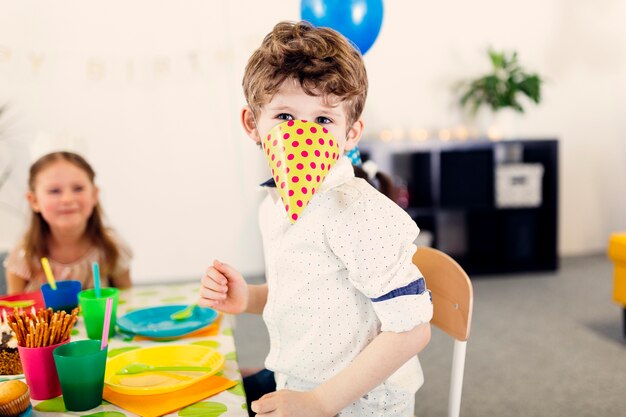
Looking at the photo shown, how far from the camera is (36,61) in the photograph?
366cm

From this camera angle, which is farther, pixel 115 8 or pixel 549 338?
pixel 115 8

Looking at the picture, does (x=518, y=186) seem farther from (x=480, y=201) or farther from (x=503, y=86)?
(x=503, y=86)

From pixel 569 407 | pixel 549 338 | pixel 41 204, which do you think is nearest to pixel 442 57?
pixel 549 338

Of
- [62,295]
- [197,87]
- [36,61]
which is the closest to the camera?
[62,295]

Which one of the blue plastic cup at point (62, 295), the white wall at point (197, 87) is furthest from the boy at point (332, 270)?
the white wall at point (197, 87)

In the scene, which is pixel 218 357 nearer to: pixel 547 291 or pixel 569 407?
pixel 569 407

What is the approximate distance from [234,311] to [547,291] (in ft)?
9.76

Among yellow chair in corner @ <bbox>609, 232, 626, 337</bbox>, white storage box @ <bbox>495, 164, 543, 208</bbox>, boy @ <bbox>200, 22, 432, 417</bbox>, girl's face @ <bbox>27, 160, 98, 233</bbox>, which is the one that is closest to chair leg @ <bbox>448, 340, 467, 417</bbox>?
boy @ <bbox>200, 22, 432, 417</bbox>

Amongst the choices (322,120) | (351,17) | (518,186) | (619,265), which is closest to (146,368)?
(322,120)

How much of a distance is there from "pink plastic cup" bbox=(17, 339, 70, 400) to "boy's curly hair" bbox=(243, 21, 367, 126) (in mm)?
472

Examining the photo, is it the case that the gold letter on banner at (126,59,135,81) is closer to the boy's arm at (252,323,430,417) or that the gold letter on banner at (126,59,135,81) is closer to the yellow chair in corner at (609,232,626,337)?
the yellow chair in corner at (609,232,626,337)

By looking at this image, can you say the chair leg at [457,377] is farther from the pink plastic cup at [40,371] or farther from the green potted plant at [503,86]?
the green potted plant at [503,86]

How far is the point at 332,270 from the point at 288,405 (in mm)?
212

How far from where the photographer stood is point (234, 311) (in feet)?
3.48
